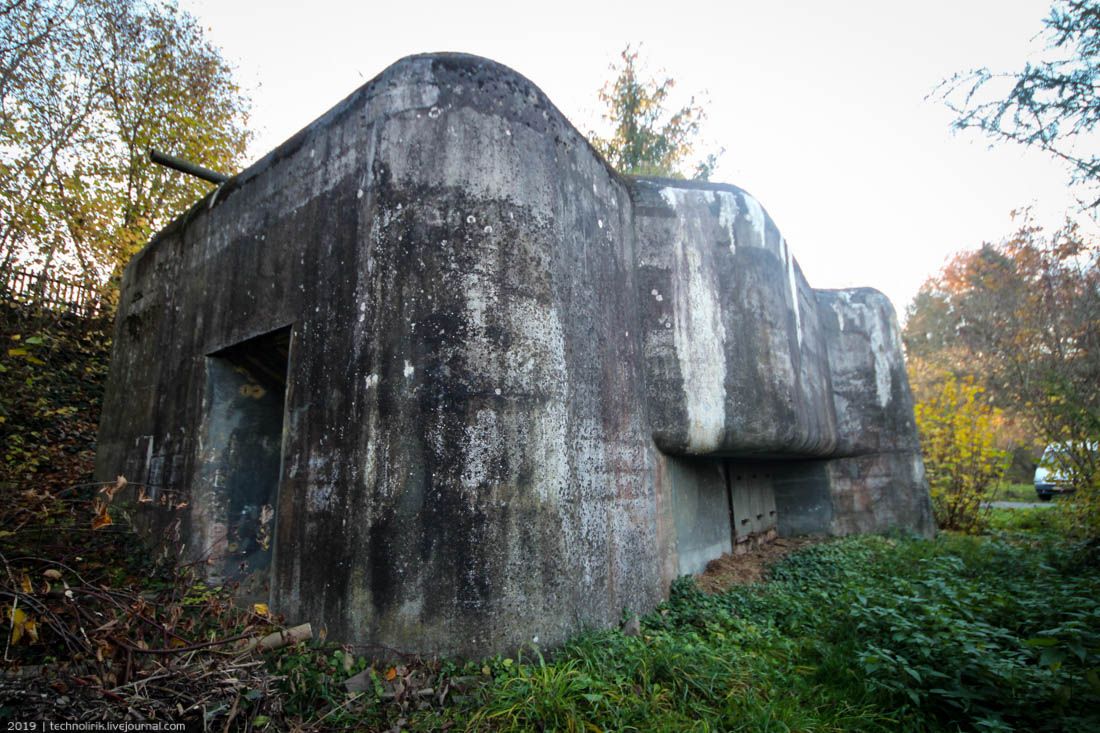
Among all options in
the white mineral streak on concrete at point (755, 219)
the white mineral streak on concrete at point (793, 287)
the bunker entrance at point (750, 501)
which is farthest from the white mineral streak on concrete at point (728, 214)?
the bunker entrance at point (750, 501)

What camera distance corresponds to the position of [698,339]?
4891mm

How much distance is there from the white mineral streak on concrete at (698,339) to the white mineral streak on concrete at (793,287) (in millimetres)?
1680

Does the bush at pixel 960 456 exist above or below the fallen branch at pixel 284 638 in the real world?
above

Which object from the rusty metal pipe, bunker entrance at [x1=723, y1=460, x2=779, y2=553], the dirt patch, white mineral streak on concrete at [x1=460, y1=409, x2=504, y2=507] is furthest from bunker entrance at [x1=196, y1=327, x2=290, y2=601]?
bunker entrance at [x1=723, y1=460, x2=779, y2=553]

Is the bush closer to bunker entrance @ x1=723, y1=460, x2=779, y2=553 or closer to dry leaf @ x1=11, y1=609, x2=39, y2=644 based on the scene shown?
bunker entrance @ x1=723, y1=460, x2=779, y2=553

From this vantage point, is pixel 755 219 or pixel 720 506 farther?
pixel 720 506

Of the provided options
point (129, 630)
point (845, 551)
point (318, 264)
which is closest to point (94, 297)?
point (318, 264)

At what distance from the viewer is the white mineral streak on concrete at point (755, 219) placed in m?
5.65

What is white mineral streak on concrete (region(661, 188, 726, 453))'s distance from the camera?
4.72m

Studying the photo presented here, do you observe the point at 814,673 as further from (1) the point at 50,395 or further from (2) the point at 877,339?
(1) the point at 50,395

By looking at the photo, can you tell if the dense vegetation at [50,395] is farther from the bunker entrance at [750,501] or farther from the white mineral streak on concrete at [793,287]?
the white mineral streak on concrete at [793,287]

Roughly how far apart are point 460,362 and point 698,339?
243 centimetres

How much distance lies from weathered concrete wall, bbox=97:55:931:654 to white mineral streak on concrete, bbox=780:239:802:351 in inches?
50.6

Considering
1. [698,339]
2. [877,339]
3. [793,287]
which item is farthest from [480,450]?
[877,339]
